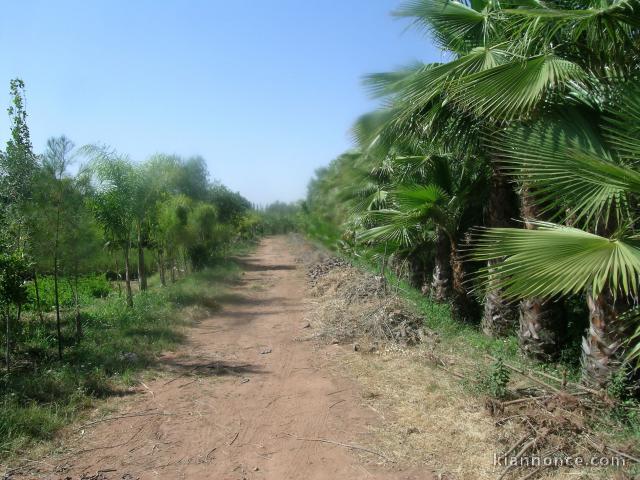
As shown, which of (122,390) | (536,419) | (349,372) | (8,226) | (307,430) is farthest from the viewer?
(8,226)

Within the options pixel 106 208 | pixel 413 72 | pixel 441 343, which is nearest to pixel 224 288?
pixel 106 208

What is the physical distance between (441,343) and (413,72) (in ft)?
14.3

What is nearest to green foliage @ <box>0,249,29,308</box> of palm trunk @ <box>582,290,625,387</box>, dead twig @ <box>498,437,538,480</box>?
dead twig @ <box>498,437,538,480</box>

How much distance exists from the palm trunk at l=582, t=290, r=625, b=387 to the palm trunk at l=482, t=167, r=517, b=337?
118 inches

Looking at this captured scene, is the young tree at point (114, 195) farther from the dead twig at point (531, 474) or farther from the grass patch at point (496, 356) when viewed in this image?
the dead twig at point (531, 474)

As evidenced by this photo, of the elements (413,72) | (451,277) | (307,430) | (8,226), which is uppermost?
(413,72)

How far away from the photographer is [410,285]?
15633 millimetres

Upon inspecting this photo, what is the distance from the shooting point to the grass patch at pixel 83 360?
5328 millimetres

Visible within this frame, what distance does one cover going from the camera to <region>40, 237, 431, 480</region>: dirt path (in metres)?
4.57

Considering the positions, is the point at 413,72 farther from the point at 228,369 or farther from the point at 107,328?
the point at 107,328

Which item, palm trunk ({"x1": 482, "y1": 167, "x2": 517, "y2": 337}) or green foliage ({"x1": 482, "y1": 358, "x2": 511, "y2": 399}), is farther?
palm trunk ({"x1": 482, "y1": 167, "x2": 517, "y2": 337})

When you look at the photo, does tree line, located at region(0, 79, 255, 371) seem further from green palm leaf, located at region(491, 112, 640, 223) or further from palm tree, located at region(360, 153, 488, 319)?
green palm leaf, located at region(491, 112, 640, 223)

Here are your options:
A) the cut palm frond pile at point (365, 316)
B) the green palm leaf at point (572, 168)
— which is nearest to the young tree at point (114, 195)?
the cut palm frond pile at point (365, 316)

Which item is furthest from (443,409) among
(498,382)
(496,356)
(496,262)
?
(496,262)
